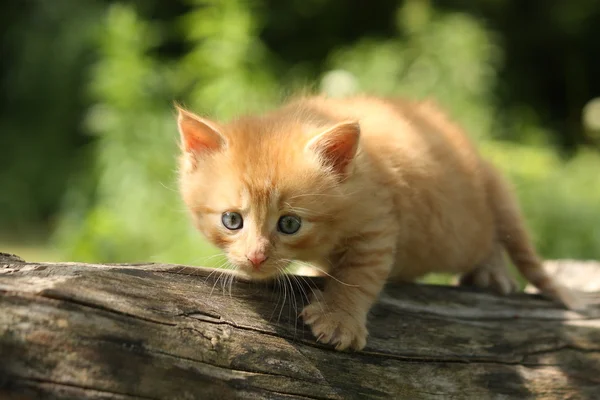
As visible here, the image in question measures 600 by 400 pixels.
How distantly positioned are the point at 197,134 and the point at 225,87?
8.44ft

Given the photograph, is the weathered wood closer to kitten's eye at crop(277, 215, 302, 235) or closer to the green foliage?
kitten's eye at crop(277, 215, 302, 235)

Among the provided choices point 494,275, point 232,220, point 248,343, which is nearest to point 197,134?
point 232,220

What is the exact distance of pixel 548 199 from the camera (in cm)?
497

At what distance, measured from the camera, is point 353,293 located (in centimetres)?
231

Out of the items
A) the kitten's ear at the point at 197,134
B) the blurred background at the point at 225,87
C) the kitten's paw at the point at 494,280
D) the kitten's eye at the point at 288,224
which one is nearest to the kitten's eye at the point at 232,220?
the kitten's eye at the point at 288,224

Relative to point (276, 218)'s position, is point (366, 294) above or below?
below

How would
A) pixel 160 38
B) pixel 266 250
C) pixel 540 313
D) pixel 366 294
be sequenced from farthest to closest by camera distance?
1. pixel 160 38
2. pixel 540 313
3. pixel 366 294
4. pixel 266 250

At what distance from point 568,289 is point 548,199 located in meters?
2.04

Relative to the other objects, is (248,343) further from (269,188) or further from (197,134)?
(197,134)

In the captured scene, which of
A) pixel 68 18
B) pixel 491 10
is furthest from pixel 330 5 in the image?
pixel 68 18

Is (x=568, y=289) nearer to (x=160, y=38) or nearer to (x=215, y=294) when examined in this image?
(x=215, y=294)

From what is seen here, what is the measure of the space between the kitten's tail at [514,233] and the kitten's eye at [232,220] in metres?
1.41

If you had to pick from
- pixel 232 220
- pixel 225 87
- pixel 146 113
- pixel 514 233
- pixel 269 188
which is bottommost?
pixel 232 220

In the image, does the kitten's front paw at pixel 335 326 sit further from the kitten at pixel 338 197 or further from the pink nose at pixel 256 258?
the pink nose at pixel 256 258
